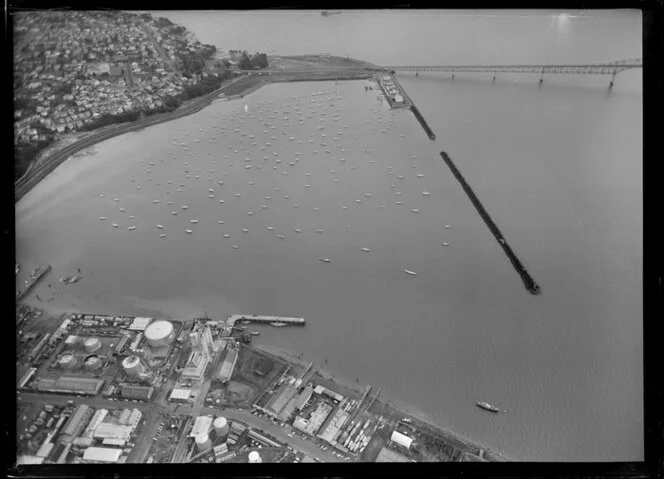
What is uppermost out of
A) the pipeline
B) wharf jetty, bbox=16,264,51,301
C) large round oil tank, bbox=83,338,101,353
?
the pipeline

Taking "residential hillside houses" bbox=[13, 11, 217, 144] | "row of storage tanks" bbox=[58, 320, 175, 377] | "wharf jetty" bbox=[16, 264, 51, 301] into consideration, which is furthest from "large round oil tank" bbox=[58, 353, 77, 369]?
"residential hillside houses" bbox=[13, 11, 217, 144]

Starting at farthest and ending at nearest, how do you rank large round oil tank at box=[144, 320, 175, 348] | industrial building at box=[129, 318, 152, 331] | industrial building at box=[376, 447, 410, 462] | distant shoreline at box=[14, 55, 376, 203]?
distant shoreline at box=[14, 55, 376, 203] → industrial building at box=[129, 318, 152, 331] → large round oil tank at box=[144, 320, 175, 348] → industrial building at box=[376, 447, 410, 462]

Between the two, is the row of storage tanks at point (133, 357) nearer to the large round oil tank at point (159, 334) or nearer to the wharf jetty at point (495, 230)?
the large round oil tank at point (159, 334)

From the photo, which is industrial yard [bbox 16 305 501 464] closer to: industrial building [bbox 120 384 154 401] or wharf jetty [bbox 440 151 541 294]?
industrial building [bbox 120 384 154 401]

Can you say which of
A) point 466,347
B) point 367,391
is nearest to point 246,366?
point 367,391

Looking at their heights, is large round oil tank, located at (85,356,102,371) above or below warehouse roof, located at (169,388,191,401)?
above
